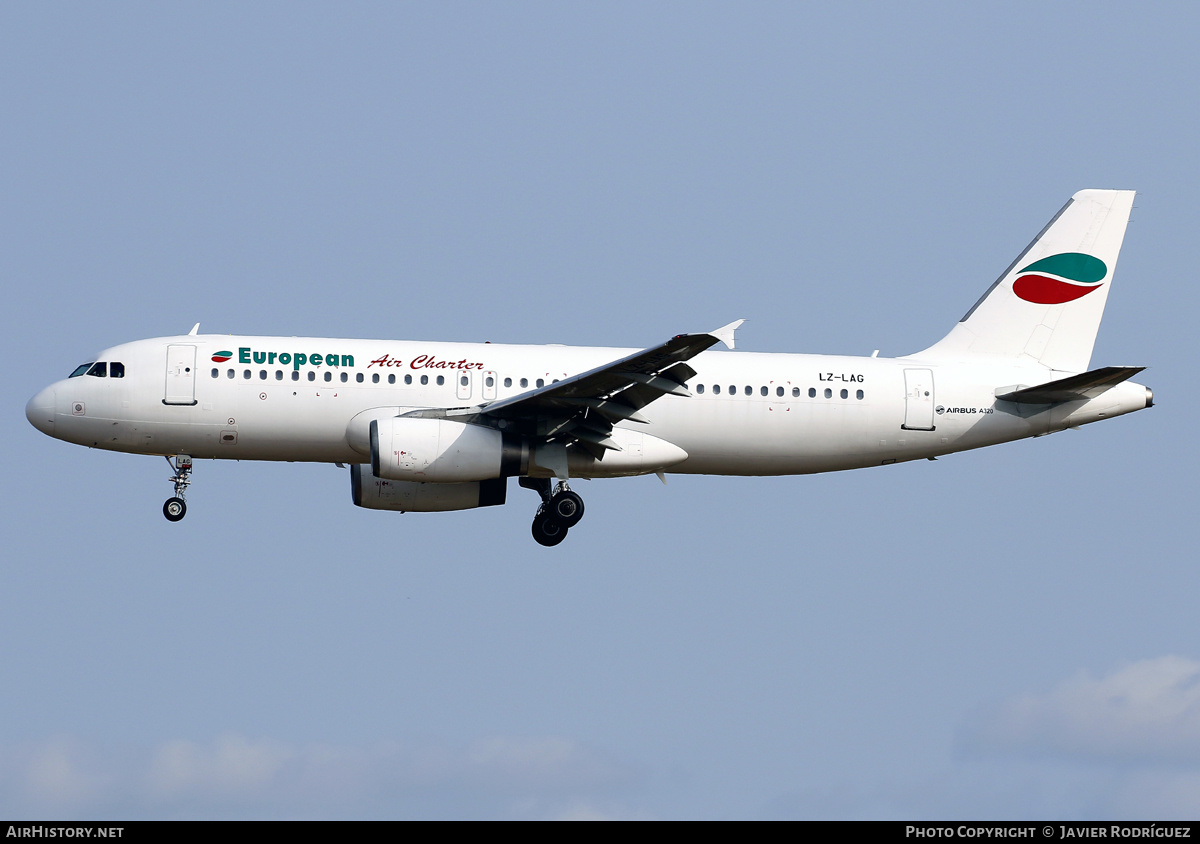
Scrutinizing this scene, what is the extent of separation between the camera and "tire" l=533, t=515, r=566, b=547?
3706cm

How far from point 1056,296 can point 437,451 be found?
53.5ft

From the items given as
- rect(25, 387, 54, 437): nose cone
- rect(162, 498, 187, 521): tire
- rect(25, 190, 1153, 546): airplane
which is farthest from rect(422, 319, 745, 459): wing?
rect(25, 387, 54, 437): nose cone

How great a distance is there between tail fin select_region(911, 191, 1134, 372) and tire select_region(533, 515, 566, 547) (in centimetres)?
992

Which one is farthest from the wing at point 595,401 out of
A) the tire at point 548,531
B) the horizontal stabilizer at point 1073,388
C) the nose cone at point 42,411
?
the nose cone at point 42,411

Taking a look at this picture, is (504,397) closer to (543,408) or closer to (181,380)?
(543,408)

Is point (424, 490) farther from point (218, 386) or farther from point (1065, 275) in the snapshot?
point (1065, 275)

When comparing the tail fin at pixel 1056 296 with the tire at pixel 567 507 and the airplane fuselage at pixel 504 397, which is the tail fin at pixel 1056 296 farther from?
the tire at pixel 567 507

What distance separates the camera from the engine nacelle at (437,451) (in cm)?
3394

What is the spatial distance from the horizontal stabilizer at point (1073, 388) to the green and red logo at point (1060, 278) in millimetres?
3307

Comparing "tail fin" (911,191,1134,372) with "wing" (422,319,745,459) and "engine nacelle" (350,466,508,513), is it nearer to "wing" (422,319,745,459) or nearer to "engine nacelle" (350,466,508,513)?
"wing" (422,319,745,459)

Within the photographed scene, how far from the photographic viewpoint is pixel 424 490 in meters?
38.0
